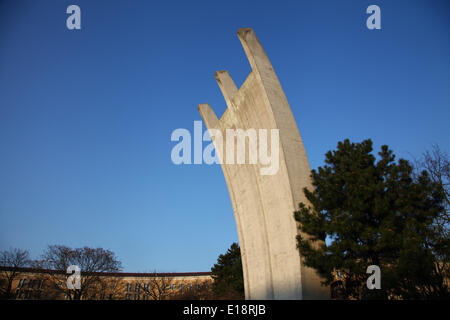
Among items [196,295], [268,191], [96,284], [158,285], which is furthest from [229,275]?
[158,285]

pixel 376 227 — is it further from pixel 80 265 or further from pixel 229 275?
pixel 80 265

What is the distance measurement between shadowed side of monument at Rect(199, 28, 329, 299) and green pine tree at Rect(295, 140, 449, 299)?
2.23 feet

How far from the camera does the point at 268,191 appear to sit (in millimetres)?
11039

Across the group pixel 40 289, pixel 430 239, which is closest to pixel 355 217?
pixel 430 239

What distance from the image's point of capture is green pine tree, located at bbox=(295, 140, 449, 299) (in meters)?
7.14

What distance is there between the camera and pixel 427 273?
6.80 m

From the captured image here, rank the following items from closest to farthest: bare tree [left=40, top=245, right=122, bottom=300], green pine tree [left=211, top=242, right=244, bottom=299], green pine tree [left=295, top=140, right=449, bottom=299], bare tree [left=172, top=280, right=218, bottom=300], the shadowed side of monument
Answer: green pine tree [left=295, top=140, right=449, bottom=299] → the shadowed side of monument → green pine tree [left=211, top=242, right=244, bottom=299] → bare tree [left=172, top=280, right=218, bottom=300] → bare tree [left=40, top=245, right=122, bottom=300]

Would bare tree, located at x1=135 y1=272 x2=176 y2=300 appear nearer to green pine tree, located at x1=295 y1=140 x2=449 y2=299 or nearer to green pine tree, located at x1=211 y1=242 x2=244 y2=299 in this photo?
green pine tree, located at x1=211 y1=242 x2=244 y2=299

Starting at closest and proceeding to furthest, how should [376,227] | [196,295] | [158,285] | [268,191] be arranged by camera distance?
[376,227]
[268,191]
[196,295]
[158,285]

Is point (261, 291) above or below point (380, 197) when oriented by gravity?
below

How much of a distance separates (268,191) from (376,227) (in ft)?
13.1

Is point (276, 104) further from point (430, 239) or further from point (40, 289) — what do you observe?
point (40, 289)

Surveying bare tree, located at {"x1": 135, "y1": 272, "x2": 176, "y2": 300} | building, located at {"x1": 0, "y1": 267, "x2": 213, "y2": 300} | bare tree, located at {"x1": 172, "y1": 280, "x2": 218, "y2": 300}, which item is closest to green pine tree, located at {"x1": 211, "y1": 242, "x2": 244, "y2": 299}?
bare tree, located at {"x1": 172, "y1": 280, "x2": 218, "y2": 300}
